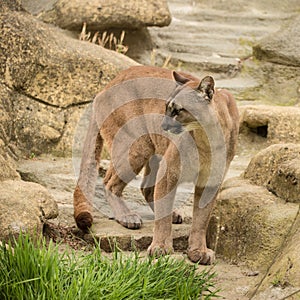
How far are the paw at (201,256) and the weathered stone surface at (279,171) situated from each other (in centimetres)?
65

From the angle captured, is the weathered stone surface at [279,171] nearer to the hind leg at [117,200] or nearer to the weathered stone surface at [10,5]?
the hind leg at [117,200]

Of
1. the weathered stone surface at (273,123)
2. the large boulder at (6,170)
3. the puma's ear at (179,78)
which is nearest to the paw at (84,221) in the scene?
the large boulder at (6,170)

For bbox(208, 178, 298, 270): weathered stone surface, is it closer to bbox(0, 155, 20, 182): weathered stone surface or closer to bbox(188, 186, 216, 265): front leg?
bbox(188, 186, 216, 265): front leg

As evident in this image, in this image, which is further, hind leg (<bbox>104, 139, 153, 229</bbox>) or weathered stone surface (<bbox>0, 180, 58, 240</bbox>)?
hind leg (<bbox>104, 139, 153, 229</bbox>)

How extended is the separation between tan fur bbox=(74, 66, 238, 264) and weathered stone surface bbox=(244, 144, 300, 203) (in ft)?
1.08

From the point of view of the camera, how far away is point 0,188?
4.96 meters

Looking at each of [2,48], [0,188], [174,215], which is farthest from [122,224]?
[2,48]

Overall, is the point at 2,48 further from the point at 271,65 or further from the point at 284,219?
the point at 271,65

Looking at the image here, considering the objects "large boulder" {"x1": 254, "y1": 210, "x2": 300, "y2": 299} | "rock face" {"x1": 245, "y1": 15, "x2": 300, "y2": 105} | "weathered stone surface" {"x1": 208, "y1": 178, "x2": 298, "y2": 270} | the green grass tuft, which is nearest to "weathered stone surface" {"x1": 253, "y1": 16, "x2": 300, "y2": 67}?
"rock face" {"x1": 245, "y1": 15, "x2": 300, "y2": 105}

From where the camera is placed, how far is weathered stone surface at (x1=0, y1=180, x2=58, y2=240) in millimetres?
4582

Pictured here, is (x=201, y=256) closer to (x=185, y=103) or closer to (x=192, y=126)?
(x=192, y=126)

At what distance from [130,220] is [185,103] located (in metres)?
1.24

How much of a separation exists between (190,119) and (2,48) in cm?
299

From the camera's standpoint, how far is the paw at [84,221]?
5109 mm
